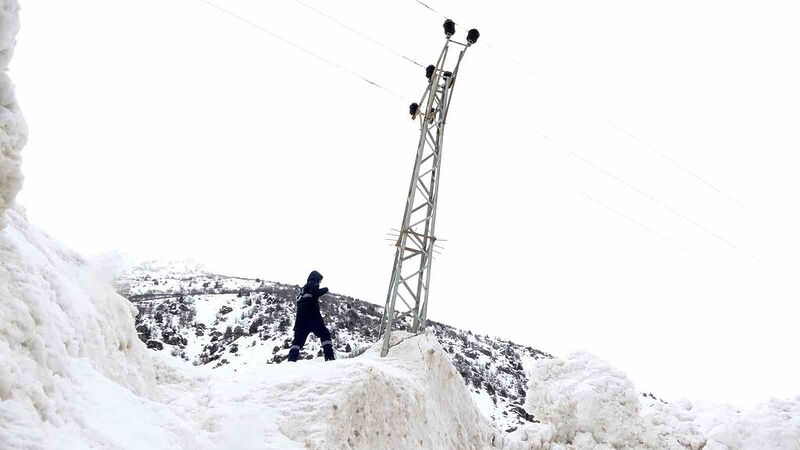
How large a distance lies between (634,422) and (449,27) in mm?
6698

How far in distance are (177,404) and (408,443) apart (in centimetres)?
226

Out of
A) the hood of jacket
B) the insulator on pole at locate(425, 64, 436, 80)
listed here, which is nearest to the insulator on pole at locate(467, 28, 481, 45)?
the insulator on pole at locate(425, 64, 436, 80)

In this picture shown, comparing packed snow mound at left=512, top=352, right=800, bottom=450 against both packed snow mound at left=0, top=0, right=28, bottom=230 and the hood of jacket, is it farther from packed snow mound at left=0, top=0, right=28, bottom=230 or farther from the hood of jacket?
packed snow mound at left=0, top=0, right=28, bottom=230

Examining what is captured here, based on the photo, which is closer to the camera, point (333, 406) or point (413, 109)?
point (333, 406)

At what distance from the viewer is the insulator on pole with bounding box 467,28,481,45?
8.86 metres

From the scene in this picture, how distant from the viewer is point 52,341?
10.1ft

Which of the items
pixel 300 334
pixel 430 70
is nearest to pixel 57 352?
pixel 300 334

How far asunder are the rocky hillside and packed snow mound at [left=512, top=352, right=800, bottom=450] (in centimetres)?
640

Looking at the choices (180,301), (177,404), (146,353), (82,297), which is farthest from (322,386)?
(180,301)

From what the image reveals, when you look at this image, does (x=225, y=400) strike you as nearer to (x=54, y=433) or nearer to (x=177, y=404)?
(x=177, y=404)

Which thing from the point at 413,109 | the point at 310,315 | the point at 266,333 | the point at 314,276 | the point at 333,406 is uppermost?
the point at 413,109

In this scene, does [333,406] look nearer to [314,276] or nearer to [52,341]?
[52,341]

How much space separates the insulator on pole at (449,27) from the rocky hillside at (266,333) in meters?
7.60

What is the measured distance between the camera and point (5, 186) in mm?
2834
